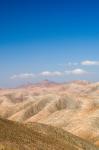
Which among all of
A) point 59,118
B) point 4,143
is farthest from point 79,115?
point 4,143

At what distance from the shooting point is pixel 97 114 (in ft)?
503

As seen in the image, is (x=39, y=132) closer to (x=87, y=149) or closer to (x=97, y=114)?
(x=87, y=149)

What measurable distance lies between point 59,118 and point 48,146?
128653mm

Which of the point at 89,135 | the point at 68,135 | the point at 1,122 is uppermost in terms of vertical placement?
the point at 1,122

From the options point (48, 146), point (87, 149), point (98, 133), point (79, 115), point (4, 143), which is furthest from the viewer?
point (79, 115)

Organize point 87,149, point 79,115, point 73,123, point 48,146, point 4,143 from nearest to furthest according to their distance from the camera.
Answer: point 4,143 < point 48,146 < point 87,149 < point 73,123 < point 79,115

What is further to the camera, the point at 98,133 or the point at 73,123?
the point at 73,123

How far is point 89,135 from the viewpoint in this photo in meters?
125

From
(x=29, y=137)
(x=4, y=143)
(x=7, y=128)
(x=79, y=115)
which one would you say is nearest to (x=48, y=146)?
(x=29, y=137)

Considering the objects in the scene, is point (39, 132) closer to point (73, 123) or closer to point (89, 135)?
point (89, 135)

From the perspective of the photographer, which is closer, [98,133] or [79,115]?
[98,133]

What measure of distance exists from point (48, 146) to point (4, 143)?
9512mm

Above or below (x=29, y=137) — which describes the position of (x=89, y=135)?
below

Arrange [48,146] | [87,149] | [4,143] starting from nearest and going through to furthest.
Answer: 1. [4,143]
2. [48,146]
3. [87,149]
